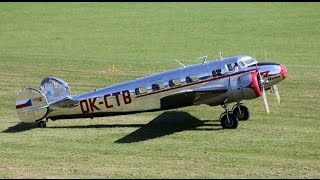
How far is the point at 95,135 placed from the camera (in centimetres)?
2533

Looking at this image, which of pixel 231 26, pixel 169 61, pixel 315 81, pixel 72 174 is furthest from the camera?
pixel 231 26

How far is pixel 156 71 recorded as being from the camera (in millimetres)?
38656

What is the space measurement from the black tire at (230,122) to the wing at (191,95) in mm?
1041

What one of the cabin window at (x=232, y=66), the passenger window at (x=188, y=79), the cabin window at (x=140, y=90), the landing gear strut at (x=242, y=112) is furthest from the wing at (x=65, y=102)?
the landing gear strut at (x=242, y=112)

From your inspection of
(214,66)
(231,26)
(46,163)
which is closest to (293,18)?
(231,26)

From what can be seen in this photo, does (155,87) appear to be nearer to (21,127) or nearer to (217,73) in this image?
(217,73)

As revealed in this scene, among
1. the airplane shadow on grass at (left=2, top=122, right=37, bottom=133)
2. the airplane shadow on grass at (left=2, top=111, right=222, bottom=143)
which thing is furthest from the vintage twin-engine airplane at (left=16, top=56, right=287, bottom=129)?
the airplane shadow on grass at (left=2, top=111, right=222, bottom=143)

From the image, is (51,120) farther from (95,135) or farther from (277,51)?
(277,51)

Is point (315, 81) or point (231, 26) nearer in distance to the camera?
point (315, 81)

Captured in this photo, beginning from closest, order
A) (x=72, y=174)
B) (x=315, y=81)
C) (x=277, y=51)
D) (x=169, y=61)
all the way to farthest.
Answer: (x=72, y=174) → (x=315, y=81) → (x=169, y=61) → (x=277, y=51)

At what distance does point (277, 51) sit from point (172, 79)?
862 inches

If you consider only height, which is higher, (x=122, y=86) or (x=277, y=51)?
(x=122, y=86)

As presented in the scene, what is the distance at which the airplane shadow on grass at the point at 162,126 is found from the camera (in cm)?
2520

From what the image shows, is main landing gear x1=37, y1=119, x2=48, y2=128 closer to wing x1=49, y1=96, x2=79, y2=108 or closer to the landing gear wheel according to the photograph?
the landing gear wheel
